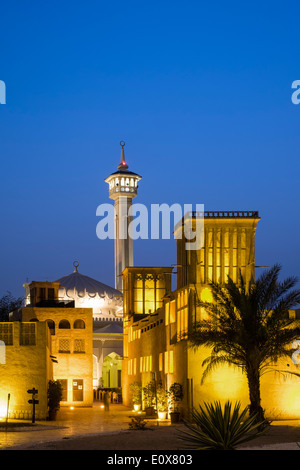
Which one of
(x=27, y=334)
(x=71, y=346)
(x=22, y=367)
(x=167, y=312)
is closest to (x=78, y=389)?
(x=71, y=346)

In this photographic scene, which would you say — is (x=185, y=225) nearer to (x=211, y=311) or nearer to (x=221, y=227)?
(x=221, y=227)

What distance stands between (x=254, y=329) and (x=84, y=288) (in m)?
46.3

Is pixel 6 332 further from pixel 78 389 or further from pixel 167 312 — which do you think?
pixel 78 389

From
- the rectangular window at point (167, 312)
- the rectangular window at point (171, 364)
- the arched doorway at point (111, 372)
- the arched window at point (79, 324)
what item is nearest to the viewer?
the rectangular window at point (171, 364)

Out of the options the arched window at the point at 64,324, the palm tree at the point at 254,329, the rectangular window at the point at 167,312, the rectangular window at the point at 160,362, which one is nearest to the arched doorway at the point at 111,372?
the arched window at the point at 64,324

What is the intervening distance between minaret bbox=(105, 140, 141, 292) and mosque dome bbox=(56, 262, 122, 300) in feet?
29.0

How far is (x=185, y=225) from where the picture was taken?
31922 millimetres

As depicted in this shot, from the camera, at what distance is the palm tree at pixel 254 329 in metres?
27.5

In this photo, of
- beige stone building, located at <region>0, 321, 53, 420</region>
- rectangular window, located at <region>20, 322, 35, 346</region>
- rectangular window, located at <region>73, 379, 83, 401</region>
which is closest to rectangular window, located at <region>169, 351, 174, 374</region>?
beige stone building, located at <region>0, 321, 53, 420</region>

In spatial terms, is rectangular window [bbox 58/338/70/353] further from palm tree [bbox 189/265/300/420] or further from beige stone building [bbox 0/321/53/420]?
palm tree [bbox 189/265/300/420]

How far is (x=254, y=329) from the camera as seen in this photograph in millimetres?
27562

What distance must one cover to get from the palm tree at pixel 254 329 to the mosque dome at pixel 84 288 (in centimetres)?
4407

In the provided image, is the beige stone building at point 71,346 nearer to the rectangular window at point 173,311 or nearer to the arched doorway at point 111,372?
the rectangular window at point 173,311
